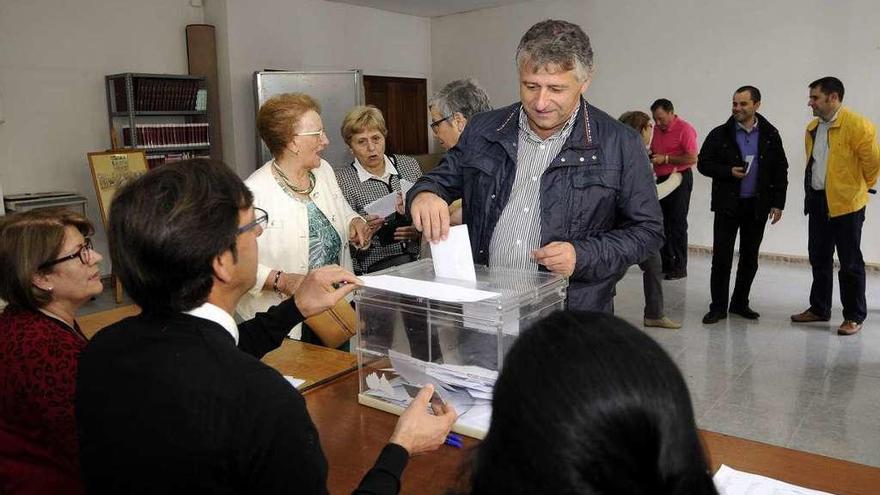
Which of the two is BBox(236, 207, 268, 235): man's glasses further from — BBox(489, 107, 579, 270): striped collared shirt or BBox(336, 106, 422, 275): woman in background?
BBox(336, 106, 422, 275): woman in background

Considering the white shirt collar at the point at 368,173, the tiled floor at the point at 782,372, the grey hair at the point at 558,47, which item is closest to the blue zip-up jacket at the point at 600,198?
the grey hair at the point at 558,47

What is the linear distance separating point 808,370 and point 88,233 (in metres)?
3.86

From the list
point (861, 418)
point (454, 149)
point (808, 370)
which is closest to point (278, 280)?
point (454, 149)

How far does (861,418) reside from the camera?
316 centimetres

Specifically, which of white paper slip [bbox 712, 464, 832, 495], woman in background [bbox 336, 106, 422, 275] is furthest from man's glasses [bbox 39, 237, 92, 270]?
white paper slip [bbox 712, 464, 832, 495]

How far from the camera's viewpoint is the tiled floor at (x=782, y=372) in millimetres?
3049

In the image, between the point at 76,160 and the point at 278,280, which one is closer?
the point at 278,280

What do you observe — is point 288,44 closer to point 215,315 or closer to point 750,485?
point 215,315

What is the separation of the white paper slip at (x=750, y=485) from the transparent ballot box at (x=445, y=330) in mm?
467

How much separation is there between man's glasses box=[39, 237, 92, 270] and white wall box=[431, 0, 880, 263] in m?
6.83

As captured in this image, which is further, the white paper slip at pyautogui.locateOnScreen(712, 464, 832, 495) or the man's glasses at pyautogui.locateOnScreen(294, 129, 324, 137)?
the man's glasses at pyautogui.locateOnScreen(294, 129, 324, 137)

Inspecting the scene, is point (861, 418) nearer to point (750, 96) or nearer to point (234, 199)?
point (750, 96)

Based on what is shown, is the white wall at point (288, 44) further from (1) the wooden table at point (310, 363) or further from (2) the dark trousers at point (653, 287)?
(1) the wooden table at point (310, 363)

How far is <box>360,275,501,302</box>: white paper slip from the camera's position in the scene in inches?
52.8
